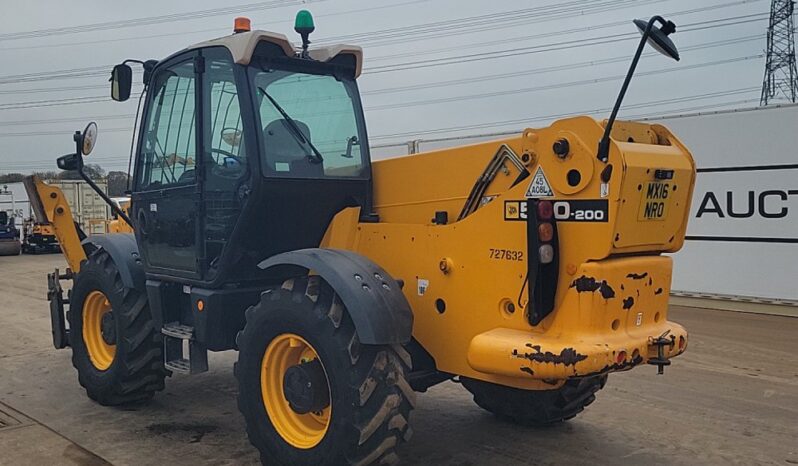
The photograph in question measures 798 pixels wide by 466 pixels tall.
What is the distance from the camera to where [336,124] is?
5074 millimetres

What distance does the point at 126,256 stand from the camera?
5.97 meters

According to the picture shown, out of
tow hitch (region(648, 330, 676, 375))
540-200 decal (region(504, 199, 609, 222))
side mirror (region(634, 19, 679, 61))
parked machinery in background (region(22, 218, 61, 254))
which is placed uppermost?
side mirror (region(634, 19, 679, 61))

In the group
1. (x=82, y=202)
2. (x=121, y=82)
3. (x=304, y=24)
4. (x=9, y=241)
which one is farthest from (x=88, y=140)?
(x=82, y=202)

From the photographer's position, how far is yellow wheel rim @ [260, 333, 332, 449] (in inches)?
168

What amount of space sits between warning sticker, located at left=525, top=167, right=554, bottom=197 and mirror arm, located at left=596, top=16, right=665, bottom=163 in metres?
0.31

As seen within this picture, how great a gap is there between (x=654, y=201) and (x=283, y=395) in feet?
7.50

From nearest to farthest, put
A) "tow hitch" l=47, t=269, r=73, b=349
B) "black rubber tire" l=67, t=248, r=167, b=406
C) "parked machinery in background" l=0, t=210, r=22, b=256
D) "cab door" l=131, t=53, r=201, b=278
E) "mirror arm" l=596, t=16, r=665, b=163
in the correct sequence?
"mirror arm" l=596, t=16, r=665, b=163
"cab door" l=131, t=53, r=201, b=278
"black rubber tire" l=67, t=248, r=167, b=406
"tow hitch" l=47, t=269, r=73, b=349
"parked machinery in background" l=0, t=210, r=22, b=256

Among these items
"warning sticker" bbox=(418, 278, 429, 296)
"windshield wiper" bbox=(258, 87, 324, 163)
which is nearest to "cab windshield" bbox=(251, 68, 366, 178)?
"windshield wiper" bbox=(258, 87, 324, 163)

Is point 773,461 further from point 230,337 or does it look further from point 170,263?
point 170,263

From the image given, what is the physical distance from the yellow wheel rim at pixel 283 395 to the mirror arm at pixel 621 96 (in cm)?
188

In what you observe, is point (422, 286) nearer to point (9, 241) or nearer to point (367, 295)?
point (367, 295)

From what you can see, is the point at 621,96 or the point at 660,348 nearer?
the point at 621,96

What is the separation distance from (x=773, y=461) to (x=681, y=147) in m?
2.07

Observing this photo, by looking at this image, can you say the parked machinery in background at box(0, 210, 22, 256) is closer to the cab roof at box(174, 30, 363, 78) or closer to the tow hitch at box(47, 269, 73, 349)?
the tow hitch at box(47, 269, 73, 349)
